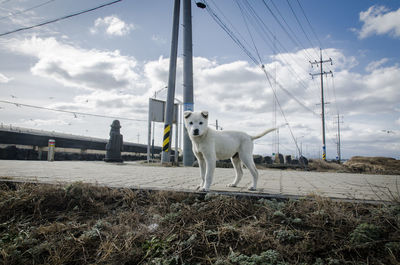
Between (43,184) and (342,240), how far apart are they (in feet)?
13.2

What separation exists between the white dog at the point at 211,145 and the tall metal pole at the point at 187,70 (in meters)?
7.32

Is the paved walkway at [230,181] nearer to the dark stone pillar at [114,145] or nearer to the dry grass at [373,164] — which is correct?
the dark stone pillar at [114,145]

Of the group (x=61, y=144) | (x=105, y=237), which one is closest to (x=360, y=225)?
(x=105, y=237)

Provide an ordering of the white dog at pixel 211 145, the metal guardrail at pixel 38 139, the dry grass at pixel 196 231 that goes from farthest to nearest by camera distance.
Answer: the metal guardrail at pixel 38 139
the white dog at pixel 211 145
the dry grass at pixel 196 231

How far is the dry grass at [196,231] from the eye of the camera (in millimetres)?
2086

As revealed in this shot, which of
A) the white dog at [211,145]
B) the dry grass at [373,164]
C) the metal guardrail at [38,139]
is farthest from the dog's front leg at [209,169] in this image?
the metal guardrail at [38,139]

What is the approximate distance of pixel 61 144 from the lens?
72.8 ft

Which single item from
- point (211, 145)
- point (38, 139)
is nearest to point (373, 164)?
point (211, 145)

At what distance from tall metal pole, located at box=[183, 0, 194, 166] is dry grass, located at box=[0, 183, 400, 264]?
8.46 metres

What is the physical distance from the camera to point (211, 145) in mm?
3711

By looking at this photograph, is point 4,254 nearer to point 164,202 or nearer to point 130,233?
point 130,233

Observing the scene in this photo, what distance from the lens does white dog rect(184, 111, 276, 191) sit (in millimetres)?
3591

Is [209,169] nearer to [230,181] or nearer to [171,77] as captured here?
[230,181]

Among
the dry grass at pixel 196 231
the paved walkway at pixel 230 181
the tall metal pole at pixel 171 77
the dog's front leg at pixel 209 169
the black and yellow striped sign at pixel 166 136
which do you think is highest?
the tall metal pole at pixel 171 77
